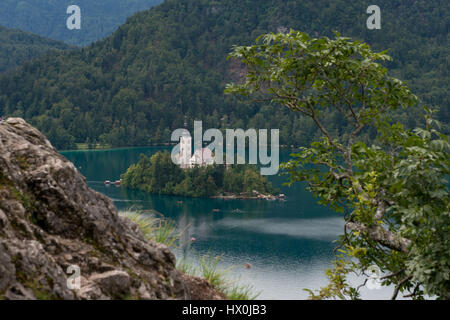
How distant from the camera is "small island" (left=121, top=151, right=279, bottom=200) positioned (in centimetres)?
5984

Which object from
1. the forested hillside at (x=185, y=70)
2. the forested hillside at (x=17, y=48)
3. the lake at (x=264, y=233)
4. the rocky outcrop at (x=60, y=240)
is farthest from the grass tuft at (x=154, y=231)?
the forested hillside at (x=17, y=48)

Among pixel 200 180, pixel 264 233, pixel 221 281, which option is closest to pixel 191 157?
pixel 200 180

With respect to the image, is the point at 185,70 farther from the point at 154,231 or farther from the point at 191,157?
the point at 154,231

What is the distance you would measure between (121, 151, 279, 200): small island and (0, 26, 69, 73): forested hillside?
12038cm

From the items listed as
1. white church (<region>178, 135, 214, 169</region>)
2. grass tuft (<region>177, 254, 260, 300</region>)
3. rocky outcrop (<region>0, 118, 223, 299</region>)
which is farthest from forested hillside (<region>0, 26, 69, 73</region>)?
rocky outcrop (<region>0, 118, 223, 299</region>)

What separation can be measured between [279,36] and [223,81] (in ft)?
508

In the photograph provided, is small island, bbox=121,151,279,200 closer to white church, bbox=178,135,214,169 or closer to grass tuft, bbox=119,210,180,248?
white church, bbox=178,135,214,169

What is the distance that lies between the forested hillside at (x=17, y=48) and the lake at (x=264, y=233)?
4632 inches

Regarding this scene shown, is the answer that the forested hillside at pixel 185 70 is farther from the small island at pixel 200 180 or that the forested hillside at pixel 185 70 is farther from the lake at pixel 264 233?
the lake at pixel 264 233

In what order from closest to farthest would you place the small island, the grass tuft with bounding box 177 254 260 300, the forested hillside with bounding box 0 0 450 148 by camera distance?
the grass tuft with bounding box 177 254 260 300 < the small island < the forested hillside with bounding box 0 0 450 148

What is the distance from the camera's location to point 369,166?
505cm

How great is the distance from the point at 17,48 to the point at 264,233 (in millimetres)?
163553

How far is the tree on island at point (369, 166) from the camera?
391 cm
